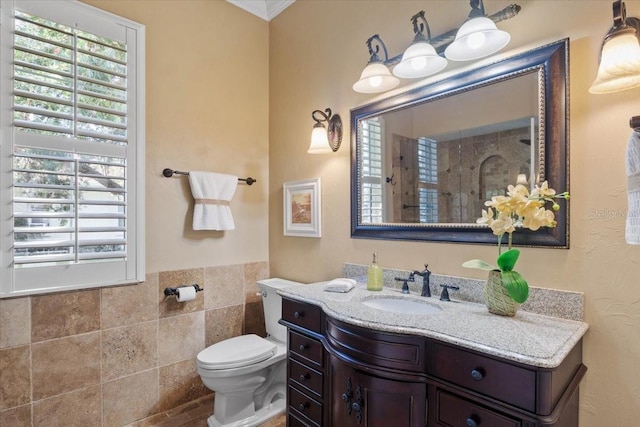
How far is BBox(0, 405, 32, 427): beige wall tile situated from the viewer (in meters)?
1.64

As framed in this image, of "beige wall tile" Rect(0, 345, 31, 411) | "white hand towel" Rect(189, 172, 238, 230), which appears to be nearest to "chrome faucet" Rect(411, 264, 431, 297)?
"white hand towel" Rect(189, 172, 238, 230)

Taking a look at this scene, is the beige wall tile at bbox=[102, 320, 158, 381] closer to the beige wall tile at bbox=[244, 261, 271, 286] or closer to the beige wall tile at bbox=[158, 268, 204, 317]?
the beige wall tile at bbox=[158, 268, 204, 317]

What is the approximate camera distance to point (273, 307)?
232 centimetres

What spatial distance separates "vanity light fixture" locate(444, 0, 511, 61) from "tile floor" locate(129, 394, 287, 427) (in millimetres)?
2229

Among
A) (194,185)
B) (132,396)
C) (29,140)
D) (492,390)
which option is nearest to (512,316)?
(492,390)

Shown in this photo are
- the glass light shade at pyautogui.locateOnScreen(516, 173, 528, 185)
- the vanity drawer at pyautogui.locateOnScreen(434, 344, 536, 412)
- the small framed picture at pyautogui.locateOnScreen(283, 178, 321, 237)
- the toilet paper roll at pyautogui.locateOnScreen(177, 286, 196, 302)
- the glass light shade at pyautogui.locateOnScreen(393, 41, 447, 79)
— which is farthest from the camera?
the small framed picture at pyautogui.locateOnScreen(283, 178, 321, 237)

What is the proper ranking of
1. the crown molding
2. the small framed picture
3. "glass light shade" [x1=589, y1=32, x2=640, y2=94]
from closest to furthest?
"glass light shade" [x1=589, y1=32, x2=640, y2=94], the small framed picture, the crown molding

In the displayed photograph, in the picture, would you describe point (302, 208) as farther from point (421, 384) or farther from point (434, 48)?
point (421, 384)

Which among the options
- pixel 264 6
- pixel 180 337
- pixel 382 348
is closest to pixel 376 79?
pixel 382 348

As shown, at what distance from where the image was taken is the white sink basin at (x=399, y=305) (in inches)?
60.3

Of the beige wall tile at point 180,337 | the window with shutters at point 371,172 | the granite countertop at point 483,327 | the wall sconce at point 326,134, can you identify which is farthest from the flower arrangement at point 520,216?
the beige wall tile at point 180,337

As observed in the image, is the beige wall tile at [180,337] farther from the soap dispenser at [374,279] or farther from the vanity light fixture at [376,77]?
the vanity light fixture at [376,77]

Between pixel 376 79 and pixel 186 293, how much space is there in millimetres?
1735

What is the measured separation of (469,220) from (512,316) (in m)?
0.45
